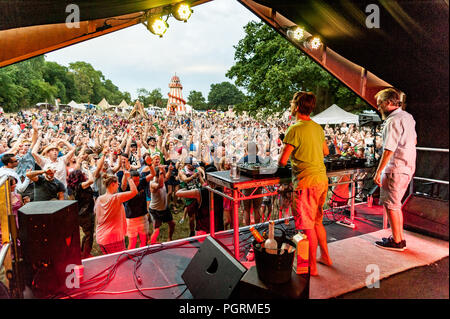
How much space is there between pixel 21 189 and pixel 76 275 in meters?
2.12

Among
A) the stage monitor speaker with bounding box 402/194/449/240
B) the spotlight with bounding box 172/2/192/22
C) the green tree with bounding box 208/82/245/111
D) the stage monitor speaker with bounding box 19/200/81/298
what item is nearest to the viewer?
the stage monitor speaker with bounding box 402/194/449/240

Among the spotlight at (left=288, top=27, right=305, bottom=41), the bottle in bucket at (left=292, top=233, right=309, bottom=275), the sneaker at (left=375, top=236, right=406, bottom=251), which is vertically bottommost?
the sneaker at (left=375, top=236, right=406, bottom=251)

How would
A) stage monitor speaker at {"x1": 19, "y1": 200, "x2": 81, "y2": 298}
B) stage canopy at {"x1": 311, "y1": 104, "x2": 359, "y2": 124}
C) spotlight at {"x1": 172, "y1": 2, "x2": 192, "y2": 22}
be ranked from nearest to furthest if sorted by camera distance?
stage monitor speaker at {"x1": 19, "y1": 200, "x2": 81, "y2": 298} → spotlight at {"x1": 172, "y1": 2, "x2": 192, "y2": 22} → stage canopy at {"x1": 311, "y1": 104, "x2": 359, "y2": 124}

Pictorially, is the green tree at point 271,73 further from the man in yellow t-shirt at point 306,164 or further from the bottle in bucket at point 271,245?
the bottle in bucket at point 271,245

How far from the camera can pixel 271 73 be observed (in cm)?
1139

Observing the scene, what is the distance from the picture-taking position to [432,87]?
1.21 metres

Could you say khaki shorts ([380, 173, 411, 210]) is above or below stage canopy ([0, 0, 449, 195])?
below

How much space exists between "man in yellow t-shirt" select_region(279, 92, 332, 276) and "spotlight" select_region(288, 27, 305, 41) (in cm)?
261

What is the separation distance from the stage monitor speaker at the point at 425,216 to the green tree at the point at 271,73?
30.6ft

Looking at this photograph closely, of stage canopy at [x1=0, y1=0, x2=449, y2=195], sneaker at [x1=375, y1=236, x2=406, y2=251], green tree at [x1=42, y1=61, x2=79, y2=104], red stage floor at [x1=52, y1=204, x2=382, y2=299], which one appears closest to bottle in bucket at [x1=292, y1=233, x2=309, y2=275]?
red stage floor at [x1=52, y1=204, x2=382, y2=299]

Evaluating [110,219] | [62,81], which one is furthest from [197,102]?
[110,219]

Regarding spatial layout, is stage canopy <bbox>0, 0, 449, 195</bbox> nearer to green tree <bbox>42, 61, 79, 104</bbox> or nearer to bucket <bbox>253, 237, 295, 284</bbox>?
bucket <bbox>253, 237, 295, 284</bbox>

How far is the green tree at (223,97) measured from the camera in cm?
1211

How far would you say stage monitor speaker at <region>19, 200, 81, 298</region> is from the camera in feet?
7.13
